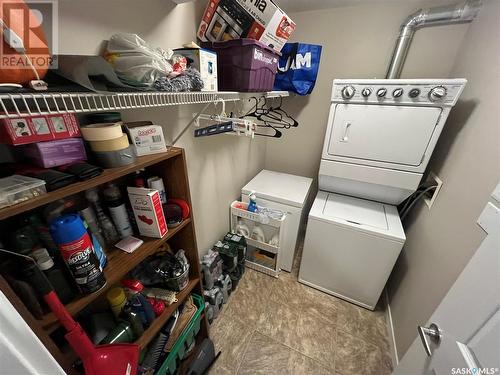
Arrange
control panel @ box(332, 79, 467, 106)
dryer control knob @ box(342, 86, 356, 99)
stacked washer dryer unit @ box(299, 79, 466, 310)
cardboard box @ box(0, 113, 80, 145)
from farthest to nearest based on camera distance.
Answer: dryer control knob @ box(342, 86, 356, 99) → stacked washer dryer unit @ box(299, 79, 466, 310) → control panel @ box(332, 79, 467, 106) → cardboard box @ box(0, 113, 80, 145)

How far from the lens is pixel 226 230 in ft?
6.66

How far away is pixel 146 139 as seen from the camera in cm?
80

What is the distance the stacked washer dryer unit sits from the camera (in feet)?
4.38

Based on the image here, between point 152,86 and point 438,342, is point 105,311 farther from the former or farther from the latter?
point 438,342

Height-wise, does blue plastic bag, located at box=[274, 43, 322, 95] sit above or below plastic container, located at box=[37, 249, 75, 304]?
above

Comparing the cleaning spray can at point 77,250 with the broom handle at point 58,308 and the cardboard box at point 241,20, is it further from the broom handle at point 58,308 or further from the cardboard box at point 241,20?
the cardboard box at point 241,20

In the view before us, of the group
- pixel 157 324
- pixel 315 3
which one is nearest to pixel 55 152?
pixel 157 324

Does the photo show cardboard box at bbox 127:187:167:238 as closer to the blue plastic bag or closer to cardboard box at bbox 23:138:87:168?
cardboard box at bbox 23:138:87:168

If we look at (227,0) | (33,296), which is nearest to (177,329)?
(33,296)

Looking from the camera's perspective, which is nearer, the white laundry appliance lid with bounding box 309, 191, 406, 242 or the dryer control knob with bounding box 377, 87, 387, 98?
the dryer control knob with bounding box 377, 87, 387, 98

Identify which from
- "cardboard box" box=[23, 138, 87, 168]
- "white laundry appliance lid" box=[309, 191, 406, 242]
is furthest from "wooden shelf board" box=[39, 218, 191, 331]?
"white laundry appliance lid" box=[309, 191, 406, 242]

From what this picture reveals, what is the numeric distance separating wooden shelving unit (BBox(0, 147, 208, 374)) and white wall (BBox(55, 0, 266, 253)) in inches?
11.1

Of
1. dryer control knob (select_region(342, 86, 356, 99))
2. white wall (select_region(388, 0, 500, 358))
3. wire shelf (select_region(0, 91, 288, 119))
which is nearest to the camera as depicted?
wire shelf (select_region(0, 91, 288, 119))

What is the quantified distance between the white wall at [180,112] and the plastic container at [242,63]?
0.73ft
